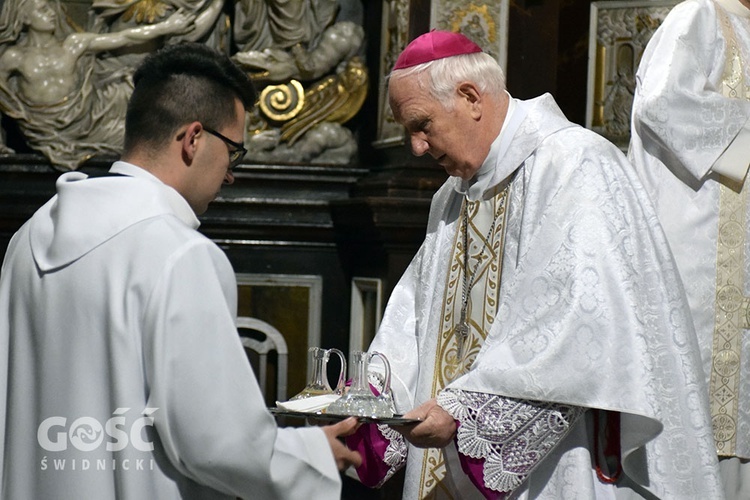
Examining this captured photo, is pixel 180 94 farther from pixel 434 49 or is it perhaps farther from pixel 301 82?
pixel 301 82

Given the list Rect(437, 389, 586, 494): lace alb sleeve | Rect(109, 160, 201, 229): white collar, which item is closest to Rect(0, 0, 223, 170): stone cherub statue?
Rect(437, 389, 586, 494): lace alb sleeve

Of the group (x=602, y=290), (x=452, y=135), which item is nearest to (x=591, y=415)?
(x=602, y=290)

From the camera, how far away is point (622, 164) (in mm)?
2910

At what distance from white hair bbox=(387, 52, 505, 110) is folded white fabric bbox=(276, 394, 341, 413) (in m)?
0.82

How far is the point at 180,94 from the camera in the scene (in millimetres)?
2258

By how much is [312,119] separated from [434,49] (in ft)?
8.40

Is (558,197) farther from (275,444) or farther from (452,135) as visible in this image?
(275,444)

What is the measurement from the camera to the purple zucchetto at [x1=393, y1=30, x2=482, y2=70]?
10.1 ft

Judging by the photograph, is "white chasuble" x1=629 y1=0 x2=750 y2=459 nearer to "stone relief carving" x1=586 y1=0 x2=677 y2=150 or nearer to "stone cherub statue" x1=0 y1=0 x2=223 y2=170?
"stone relief carving" x1=586 y1=0 x2=677 y2=150

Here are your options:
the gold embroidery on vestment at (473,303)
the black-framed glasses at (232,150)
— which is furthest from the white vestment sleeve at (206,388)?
the gold embroidery on vestment at (473,303)


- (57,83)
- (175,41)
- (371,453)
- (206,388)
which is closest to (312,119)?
(175,41)

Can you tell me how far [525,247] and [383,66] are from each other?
2.71m

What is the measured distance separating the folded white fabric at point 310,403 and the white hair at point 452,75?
815mm

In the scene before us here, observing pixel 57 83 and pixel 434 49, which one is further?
pixel 57 83
